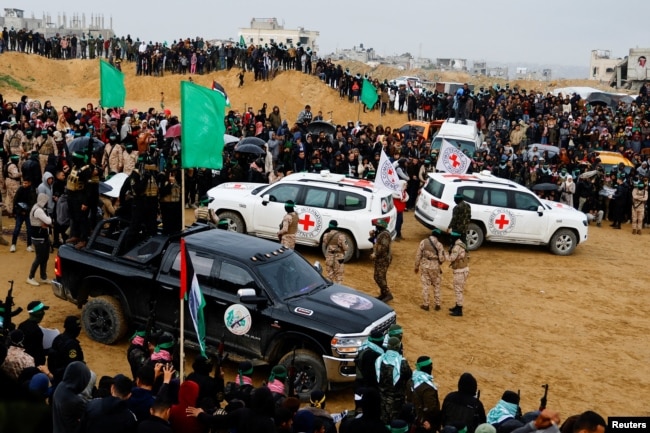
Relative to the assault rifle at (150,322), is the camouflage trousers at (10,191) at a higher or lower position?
higher

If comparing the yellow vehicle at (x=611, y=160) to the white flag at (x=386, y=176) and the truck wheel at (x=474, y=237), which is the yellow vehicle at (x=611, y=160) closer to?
the truck wheel at (x=474, y=237)

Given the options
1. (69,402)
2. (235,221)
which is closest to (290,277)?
(69,402)

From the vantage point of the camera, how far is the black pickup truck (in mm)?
10445

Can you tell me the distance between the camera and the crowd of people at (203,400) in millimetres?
6816

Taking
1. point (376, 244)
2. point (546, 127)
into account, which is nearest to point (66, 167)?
point (376, 244)

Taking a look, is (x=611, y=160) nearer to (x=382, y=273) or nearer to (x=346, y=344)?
(x=382, y=273)

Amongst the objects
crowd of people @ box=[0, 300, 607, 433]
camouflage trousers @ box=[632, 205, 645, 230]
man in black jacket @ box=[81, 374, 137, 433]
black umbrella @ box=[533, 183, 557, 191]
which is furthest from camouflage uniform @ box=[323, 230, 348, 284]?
camouflage trousers @ box=[632, 205, 645, 230]

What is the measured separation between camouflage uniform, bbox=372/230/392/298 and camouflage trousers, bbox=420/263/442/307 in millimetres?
715

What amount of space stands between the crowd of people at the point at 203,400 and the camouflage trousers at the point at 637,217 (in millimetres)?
15445

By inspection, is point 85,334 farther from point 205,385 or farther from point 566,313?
point 566,313

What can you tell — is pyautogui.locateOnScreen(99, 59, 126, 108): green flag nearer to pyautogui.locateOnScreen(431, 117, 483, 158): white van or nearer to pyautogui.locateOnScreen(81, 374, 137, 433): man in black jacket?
pyautogui.locateOnScreen(431, 117, 483, 158): white van

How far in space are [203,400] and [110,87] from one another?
15324 mm

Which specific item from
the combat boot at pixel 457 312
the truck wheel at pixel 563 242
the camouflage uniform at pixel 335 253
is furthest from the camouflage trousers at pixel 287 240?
the truck wheel at pixel 563 242

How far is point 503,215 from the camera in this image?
1892 centimetres
